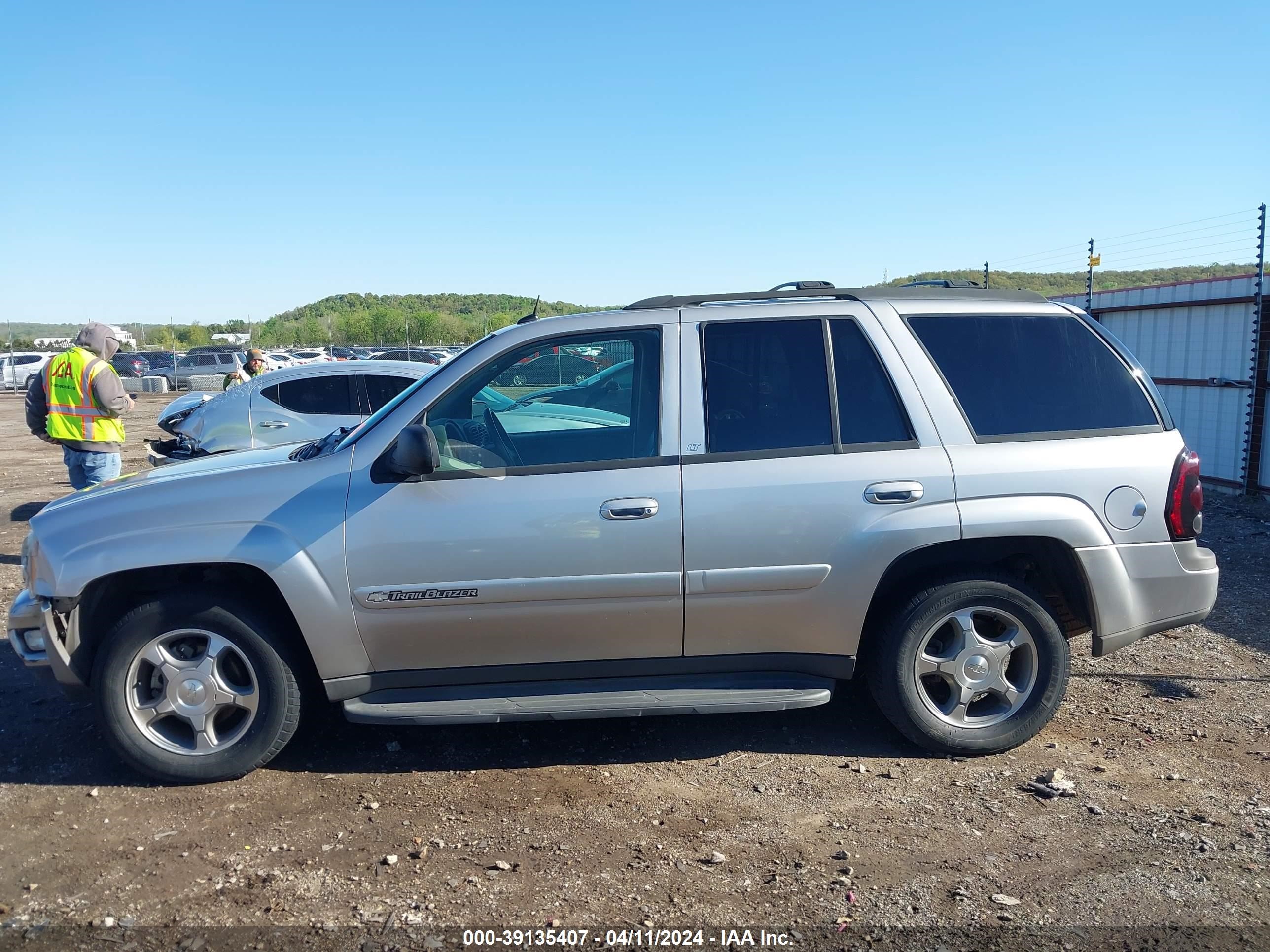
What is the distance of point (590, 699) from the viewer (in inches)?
Result: 161

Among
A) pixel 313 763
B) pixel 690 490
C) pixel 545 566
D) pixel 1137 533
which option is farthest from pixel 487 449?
pixel 1137 533

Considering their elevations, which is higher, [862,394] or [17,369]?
[17,369]

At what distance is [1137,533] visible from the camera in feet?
14.0

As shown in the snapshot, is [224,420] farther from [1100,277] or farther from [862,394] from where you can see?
[1100,277]

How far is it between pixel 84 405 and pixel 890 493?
247 inches

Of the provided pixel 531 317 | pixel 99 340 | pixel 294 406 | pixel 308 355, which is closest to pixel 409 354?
pixel 308 355

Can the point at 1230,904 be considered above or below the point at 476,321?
below

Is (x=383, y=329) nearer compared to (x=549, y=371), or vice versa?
(x=549, y=371)

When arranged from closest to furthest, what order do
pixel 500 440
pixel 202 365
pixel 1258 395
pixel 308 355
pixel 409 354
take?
1. pixel 500 440
2. pixel 1258 395
3. pixel 409 354
4. pixel 202 365
5. pixel 308 355

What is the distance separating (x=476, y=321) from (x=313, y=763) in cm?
7098

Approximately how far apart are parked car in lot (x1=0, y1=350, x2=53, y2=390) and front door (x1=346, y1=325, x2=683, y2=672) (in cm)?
4177

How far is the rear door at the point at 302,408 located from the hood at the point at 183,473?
5195 millimetres

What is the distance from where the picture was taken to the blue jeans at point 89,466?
7605mm

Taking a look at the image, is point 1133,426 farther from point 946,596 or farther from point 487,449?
point 487,449
